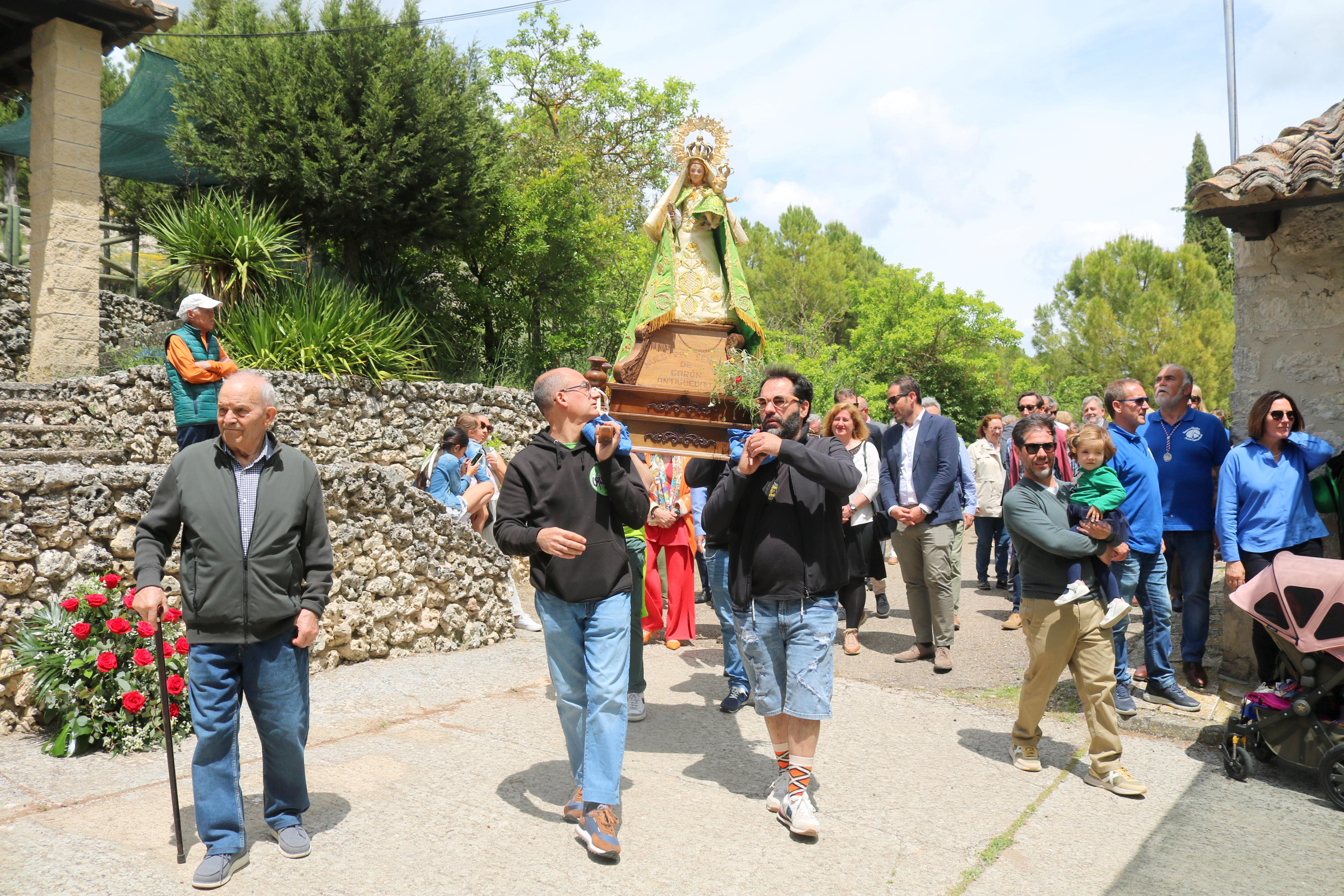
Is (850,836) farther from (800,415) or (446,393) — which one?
(446,393)

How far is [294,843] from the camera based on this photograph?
339cm

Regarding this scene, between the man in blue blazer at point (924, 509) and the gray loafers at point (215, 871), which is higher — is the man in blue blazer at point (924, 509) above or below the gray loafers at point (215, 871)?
above

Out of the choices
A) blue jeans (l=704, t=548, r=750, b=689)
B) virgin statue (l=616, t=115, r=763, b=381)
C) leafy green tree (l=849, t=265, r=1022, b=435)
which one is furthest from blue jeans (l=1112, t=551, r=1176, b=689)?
leafy green tree (l=849, t=265, r=1022, b=435)

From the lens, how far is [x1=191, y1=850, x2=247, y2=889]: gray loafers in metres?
3.12

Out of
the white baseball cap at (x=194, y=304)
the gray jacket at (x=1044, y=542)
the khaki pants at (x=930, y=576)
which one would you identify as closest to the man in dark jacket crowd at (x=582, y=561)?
the gray jacket at (x=1044, y=542)

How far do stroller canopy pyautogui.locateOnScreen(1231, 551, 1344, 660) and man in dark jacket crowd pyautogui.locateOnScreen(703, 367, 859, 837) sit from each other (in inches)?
89.5

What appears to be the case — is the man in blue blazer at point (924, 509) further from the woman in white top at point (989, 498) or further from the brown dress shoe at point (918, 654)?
the woman in white top at point (989, 498)

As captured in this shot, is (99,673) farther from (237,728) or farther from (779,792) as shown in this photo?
(779,792)

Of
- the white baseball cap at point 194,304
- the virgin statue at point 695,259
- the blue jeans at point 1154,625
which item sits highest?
the virgin statue at point 695,259

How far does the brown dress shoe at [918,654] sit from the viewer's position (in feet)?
22.0

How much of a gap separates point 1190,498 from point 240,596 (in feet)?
17.9

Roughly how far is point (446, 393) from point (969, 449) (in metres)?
5.96

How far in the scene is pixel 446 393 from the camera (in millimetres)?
10211

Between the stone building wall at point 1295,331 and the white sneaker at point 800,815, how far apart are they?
3.81 m
